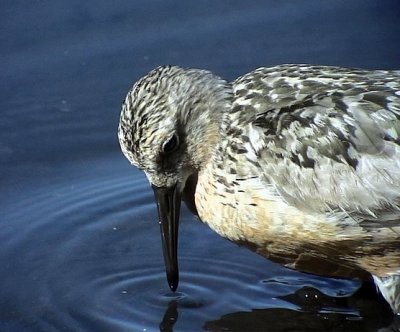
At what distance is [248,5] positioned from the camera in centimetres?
1130

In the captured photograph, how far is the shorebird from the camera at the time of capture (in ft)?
24.6

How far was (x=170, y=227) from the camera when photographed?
26.2ft

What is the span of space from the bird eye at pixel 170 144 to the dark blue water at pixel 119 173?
1.10m

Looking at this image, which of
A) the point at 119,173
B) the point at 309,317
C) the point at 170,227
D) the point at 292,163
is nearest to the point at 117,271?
the point at 170,227

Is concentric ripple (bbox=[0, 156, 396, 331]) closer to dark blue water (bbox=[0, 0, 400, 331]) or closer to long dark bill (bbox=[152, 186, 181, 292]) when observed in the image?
dark blue water (bbox=[0, 0, 400, 331])

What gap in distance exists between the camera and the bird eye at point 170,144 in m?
7.57

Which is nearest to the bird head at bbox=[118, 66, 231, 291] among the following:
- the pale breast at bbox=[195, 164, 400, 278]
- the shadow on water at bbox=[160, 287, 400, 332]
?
the pale breast at bbox=[195, 164, 400, 278]

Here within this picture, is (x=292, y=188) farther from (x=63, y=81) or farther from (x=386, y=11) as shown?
(x=386, y=11)

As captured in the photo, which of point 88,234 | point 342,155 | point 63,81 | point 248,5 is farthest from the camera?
point 248,5

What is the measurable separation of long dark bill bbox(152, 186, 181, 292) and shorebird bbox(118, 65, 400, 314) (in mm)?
12

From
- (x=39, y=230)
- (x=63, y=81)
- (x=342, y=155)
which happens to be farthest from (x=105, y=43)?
(x=342, y=155)

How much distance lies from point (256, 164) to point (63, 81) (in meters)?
3.20

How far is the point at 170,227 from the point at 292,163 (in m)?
0.94

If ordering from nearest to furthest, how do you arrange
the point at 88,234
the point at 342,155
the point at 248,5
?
the point at 342,155
the point at 88,234
the point at 248,5
